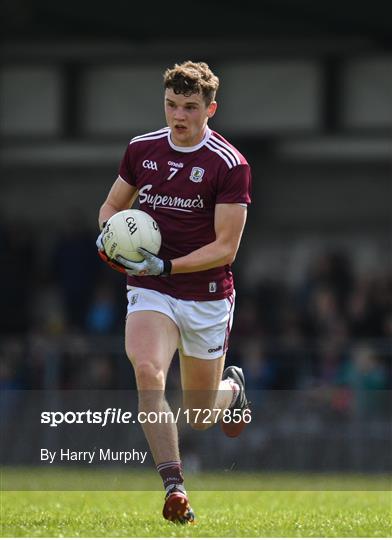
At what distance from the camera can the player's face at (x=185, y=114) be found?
8930mm

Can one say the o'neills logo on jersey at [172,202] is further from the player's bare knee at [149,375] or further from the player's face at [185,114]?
the player's bare knee at [149,375]

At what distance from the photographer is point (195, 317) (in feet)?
30.3

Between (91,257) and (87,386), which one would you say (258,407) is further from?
(91,257)

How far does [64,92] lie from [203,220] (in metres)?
11.6

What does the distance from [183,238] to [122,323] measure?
9560mm

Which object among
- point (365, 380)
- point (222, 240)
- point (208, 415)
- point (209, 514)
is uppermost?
point (222, 240)

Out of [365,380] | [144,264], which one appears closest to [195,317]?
[144,264]

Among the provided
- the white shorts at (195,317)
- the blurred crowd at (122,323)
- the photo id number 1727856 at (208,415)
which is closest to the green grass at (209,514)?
the photo id number 1727856 at (208,415)

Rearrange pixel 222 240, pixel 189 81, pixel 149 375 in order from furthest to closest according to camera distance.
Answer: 1. pixel 222 240
2. pixel 189 81
3. pixel 149 375

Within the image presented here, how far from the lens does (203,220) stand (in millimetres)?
9203

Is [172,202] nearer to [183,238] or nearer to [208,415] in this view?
[183,238]

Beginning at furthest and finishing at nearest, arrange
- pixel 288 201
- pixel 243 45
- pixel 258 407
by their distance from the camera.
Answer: pixel 288 201
pixel 243 45
pixel 258 407

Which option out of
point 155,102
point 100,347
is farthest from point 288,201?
point 100,347

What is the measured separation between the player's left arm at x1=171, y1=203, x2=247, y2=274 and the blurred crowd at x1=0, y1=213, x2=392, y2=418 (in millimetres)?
7014
